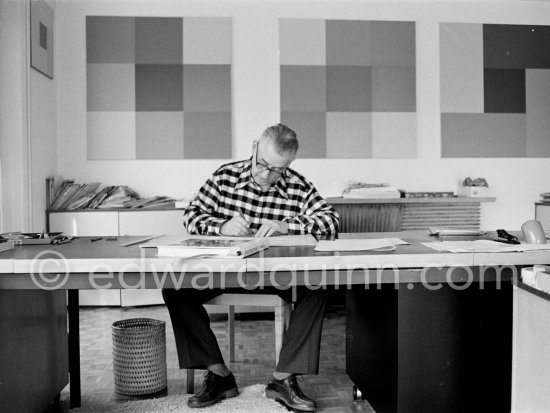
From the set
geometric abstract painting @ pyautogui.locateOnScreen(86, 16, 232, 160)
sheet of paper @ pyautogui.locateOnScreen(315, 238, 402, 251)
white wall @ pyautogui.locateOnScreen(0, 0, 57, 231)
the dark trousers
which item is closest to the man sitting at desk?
the dark trousers

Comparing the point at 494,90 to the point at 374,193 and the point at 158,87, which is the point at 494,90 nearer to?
the point at 374,193

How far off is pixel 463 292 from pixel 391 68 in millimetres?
3116

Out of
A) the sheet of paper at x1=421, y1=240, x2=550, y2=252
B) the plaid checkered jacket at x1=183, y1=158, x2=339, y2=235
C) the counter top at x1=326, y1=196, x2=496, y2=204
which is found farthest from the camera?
the counter top at x1=326, y1=196, x2=496, y2=204

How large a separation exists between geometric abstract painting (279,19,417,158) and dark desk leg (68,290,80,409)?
2.69m

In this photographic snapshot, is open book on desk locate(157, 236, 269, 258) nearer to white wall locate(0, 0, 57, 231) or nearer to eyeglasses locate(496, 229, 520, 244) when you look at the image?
eyeglasses locate(496, 229, 520, 244)

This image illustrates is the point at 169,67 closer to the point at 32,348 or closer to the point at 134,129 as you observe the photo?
the point at 134,129

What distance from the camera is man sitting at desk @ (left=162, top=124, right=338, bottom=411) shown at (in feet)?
7.75

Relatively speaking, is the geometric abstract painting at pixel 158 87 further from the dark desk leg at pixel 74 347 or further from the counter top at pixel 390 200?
the dark desk leg at pixel 74 347

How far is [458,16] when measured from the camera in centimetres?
486

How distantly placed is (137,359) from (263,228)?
815 mm

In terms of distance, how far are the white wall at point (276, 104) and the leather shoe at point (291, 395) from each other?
8.16 feet

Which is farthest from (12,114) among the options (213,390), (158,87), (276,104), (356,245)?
(356,245)

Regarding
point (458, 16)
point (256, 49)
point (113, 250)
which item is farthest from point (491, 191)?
point (113, 250)

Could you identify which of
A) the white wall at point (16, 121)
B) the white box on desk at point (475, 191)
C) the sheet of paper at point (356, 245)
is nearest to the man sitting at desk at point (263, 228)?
the sheet of paper at point (356, 245)
